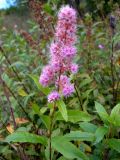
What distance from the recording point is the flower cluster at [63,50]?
1662mm

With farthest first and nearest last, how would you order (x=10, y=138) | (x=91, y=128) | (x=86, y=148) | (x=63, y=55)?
(x=86, y=148) → (x=91, y=128) → (x=10, y=138) → (x=63, y=55)

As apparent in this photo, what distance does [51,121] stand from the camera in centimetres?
187

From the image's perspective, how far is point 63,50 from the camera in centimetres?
166

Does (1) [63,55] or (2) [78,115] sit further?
(2) [78,115]

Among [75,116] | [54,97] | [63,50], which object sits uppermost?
[63,50]

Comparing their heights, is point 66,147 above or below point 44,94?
below

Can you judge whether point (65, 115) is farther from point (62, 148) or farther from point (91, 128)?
point (91, 128)

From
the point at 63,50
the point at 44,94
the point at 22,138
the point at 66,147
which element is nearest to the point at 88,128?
the point at 66,147

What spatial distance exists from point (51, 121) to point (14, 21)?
379 inches

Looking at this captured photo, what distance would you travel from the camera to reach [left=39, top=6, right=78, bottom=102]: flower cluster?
1.66m

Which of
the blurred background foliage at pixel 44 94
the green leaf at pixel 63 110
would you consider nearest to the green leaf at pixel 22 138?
the blurred background foliage at pixel 44 94

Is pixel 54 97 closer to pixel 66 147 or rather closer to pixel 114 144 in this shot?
pixel 66 147

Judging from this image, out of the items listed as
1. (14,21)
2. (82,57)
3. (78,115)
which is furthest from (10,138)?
(14,21)

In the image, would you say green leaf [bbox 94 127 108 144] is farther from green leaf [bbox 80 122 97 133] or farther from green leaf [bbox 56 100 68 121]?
green leaf [bbox 56 100 68 121]
